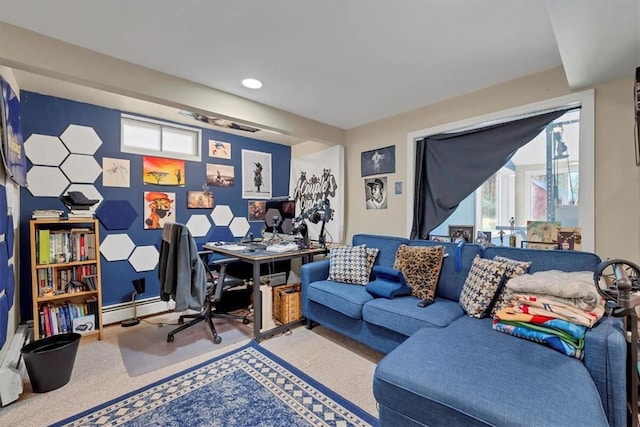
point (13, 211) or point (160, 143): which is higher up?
point (160, 143)

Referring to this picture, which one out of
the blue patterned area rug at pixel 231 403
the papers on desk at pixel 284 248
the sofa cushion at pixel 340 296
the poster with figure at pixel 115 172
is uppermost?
the poster with figure at pixel 115 172

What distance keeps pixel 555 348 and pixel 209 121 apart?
3607mm

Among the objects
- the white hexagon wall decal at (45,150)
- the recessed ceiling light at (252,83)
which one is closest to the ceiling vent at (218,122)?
the recessed ceiling light at (252,83)

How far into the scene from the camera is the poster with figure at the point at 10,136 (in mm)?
1758

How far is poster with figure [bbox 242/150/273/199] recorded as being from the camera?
13.1 feet

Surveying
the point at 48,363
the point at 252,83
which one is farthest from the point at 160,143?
the point at 48,363

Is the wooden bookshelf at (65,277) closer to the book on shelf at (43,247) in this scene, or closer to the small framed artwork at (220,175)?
the book on shelf at (43,247)

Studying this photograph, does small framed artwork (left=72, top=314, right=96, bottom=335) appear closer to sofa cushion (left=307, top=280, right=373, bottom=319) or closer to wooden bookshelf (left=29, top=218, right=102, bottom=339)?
wooden bookshelf (left=29, top=218, right=102, bottom=339)

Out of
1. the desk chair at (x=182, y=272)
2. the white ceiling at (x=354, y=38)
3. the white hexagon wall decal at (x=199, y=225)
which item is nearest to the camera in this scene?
the white ceiling at (x=354, y=38)

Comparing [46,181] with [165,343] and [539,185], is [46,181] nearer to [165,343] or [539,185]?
[165,343]

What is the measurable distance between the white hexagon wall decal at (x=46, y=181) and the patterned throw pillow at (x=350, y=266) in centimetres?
279

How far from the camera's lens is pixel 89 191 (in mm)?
2838

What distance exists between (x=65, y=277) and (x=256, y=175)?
7.95ft

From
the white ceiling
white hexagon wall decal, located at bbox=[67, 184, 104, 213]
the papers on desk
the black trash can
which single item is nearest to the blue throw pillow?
the papers on desk
